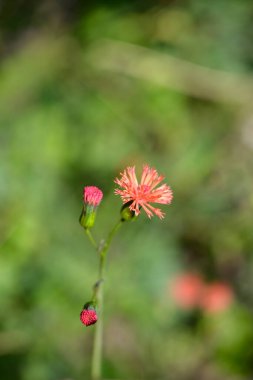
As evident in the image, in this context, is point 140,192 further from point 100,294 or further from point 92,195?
point 100,294

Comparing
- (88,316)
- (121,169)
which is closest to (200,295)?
(121,169)

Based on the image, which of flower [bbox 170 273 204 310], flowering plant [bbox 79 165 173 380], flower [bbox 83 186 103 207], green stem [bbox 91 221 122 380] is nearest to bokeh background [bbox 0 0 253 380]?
flower [bbox 170 273 204 310]

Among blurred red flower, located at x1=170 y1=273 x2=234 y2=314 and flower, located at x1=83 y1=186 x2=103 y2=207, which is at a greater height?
blurred red flower, located at x1=170 y1=273 x2=234 y2=314

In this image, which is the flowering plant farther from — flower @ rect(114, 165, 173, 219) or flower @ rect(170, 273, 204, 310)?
flower @ rect(170, 273, 204, 310)

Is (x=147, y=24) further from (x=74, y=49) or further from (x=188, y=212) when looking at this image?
(x=188, y=212)

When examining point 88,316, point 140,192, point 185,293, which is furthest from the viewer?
point 185,293

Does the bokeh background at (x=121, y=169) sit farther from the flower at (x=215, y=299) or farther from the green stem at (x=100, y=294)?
the green stem at (x=100, y=294)
